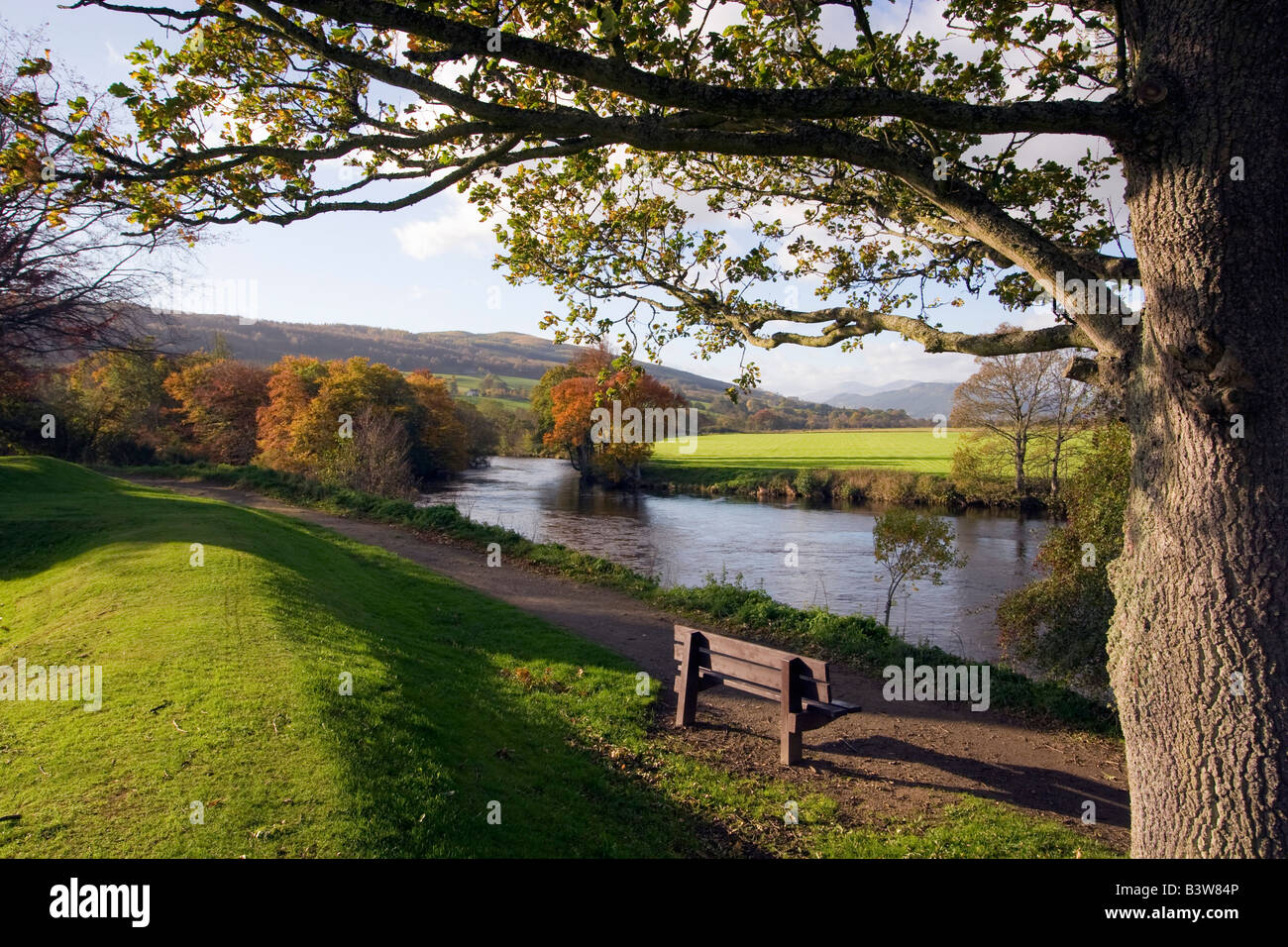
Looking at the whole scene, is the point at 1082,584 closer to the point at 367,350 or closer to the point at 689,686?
the point at 689,686

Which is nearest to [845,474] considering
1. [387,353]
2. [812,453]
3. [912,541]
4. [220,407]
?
[812,453]

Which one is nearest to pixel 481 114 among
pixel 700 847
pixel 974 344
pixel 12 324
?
pixel 974 344

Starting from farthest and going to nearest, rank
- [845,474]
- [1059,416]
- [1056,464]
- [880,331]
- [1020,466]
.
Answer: [845,474] < [1020,466] < [1056,464] < [1059,416] < [880,331]

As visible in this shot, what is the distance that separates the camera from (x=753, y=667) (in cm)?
771

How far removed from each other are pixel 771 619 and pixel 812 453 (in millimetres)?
54953

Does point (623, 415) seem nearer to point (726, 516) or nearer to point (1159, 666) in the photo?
point (726, 516)

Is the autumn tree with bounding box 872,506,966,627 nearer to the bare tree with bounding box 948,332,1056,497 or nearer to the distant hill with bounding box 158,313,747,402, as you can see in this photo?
the bare tree with bounding box 948,332,1056,497

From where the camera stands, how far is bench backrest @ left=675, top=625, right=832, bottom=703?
720 cm

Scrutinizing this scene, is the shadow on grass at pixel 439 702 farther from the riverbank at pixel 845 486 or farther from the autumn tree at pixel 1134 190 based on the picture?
the riverbank at pixel 845 486

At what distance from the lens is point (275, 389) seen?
43562 mm

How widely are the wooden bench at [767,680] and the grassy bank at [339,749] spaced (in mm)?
607

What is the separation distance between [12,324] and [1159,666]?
14.7 metres

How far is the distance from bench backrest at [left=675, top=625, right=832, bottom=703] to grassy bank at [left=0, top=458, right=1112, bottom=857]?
3.05 ft

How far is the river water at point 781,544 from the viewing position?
19.0m
